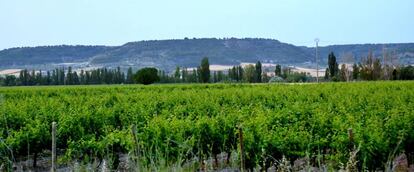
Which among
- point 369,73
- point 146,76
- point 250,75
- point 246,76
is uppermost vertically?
point 146,76

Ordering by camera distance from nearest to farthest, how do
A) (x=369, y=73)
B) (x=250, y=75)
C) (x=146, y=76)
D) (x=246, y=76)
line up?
(x=146, y=76) → (x=369, y=73) → (x=246, y=76) → (x=250, y=75)

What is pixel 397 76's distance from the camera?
8350 cm

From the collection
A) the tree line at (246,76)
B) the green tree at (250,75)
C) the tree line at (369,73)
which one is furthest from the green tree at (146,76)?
the green tree at (250,75)

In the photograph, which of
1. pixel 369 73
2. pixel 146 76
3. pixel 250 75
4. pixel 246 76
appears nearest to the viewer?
pixel 146 76

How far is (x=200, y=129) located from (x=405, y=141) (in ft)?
13.1

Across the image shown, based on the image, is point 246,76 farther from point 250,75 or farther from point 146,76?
point 146,76

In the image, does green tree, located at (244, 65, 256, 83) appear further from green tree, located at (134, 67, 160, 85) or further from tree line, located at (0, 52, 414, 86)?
green tree, located at (134, 67, 160, 85)

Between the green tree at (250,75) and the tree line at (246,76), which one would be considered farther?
the green tree at (250,75)

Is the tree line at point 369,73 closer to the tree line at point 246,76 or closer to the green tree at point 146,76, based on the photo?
the tree line at point 246,76

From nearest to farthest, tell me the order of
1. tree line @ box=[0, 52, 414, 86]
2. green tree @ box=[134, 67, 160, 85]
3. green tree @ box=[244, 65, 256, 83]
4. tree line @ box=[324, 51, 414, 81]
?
green tree @ box=[134, 67, 160, 85] < tree line @ box=[324, 51, 414, 81] < tree line @ box=[0, 52, 414, 86] < green tree @ box=[244, 65, 256, 83]

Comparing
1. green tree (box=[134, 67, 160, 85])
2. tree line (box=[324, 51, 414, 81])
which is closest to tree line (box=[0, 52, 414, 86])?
tree line (box=[324, 51, 414, 81])

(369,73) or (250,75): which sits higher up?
(369,73)

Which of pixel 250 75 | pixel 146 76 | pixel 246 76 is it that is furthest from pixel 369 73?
pixel 146 76

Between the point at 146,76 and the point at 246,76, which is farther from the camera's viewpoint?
the point at 246,76
